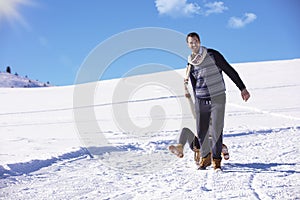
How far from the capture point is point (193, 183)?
357 cm

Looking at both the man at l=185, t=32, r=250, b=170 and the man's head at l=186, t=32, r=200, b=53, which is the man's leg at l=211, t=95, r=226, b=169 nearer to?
the man at l=185, t=32, r=250, b=170

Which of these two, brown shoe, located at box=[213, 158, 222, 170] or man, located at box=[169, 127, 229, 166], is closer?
brown shoe, located at box=[213, 158, 222, 170]

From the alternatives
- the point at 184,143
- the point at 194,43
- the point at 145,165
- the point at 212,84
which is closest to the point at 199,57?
the point at 194,43

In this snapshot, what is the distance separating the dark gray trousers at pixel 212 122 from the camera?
427 cm

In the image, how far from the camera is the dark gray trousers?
168 inches

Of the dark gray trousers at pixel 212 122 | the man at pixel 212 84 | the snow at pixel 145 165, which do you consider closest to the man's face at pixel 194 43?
the man at pixel 212 84

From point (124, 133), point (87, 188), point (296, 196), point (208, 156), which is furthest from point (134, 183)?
point (124, 133)

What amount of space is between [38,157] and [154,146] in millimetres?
2037

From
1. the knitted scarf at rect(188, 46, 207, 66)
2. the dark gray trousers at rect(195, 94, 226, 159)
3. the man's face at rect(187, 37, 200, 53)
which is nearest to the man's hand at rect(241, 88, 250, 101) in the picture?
the dark gray trousers at rect(195, 94, 226, 159)

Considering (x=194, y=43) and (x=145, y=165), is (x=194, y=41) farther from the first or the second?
(x=145, y=165)

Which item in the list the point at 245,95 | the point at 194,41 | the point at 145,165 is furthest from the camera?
the point at 145,165

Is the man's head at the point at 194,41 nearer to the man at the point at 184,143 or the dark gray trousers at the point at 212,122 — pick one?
the dark gray trousers at the point at 212,122

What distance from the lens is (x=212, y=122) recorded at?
4.31m

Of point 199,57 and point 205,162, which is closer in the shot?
point 199,57
